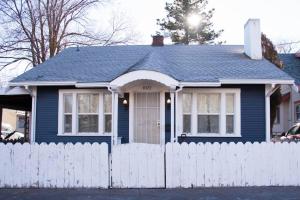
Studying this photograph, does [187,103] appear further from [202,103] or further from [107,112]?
[107,112]

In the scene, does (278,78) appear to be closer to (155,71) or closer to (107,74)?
(155,71)

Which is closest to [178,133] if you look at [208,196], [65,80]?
[65,80]

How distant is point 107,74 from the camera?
16.0m

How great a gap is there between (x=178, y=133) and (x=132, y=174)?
4634 mm

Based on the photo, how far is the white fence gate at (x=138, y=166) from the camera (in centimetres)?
1115

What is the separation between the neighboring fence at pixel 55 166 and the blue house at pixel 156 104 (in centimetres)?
371

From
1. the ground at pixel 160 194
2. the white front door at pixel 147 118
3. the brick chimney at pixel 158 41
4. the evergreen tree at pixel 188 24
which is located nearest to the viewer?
the ground at pixel 160 194

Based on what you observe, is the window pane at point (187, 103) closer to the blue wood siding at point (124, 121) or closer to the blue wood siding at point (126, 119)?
the blue wood siding at point (126, 119)

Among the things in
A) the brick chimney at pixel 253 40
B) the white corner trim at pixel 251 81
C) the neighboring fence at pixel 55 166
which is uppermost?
the brick chimney at pixel 253 40

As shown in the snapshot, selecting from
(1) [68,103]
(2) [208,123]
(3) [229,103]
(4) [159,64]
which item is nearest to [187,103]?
(2) [208,123]

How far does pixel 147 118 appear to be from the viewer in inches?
625

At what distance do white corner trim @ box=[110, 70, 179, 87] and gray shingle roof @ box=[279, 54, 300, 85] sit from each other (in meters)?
17.9

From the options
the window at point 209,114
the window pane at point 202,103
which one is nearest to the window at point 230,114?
the window at point 209,114

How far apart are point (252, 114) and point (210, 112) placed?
58.8 inches
